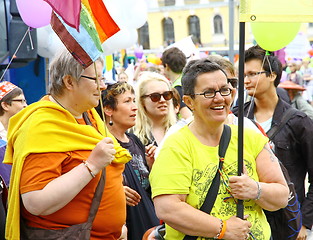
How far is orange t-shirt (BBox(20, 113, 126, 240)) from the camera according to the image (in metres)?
2.54

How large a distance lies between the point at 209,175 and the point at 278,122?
159 cm

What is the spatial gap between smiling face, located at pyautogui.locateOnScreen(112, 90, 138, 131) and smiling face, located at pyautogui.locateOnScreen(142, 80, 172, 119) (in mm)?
458

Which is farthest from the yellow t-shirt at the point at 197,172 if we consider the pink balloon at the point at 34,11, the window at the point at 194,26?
the window at the point at 194,26

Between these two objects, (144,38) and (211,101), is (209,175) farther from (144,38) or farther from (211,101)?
(144,38)

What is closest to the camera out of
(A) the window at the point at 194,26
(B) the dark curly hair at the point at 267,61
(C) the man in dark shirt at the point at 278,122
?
(C) the man in dark shirt at the point at 278,122

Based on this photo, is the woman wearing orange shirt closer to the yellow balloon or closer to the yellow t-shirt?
the yellow t-shirt

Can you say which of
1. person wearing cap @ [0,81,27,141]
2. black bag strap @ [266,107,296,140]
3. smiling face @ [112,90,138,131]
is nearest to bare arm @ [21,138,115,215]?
smiling face @ [112,90,138,131]

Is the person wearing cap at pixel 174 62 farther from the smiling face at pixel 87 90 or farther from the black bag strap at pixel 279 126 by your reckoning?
the smiling face at pixel 87 90

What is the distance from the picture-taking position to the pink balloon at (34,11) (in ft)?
16.9

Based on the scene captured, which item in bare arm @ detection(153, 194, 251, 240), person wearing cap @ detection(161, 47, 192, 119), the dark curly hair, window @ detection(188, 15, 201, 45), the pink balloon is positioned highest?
the pink balloon

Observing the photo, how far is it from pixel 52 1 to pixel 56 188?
0.86 meters

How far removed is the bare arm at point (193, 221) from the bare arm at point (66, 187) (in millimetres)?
354

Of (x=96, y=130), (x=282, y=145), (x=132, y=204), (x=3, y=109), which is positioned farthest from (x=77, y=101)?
(x=3, y=109)

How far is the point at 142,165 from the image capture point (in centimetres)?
396
